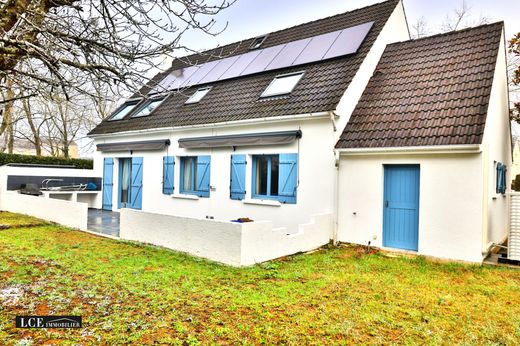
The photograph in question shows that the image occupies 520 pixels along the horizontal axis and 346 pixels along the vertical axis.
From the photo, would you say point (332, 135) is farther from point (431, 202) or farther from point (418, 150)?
point (431, 202)

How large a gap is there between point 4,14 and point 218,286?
4.66 meters

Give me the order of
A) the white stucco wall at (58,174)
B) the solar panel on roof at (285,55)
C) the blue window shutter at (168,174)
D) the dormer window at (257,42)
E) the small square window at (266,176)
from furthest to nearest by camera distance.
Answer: the dormer window at (257,42) < the white stucco wall at (58,174) < the blue window shutter at (168,174) < the solar panel on roof at (285,55) < the small square window at (266,176)

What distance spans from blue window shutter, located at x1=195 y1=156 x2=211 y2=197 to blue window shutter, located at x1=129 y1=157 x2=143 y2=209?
11.1ft

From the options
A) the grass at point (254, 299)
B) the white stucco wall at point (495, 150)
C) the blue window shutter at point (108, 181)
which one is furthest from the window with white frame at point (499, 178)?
the blue window shutter at point (108, 181)

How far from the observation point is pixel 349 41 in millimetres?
11383

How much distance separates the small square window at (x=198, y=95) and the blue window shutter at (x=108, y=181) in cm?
501

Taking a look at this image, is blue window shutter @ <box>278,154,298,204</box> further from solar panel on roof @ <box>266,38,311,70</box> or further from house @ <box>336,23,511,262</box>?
solar panel on roof @ <box>266,38,311,70</box>

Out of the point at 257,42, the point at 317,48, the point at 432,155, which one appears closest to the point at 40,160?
the point at 257,42

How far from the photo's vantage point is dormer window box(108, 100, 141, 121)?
1609cm

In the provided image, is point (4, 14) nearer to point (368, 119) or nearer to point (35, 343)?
point (35, 343)

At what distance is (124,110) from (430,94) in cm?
1353

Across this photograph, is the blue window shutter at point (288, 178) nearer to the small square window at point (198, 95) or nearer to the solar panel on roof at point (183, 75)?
the small square window at point (198, 95)

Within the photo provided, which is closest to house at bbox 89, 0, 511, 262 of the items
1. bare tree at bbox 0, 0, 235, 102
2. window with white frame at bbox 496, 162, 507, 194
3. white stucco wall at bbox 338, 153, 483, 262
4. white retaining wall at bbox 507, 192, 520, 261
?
white stucco wall at bbox 338, 153, 483, 262

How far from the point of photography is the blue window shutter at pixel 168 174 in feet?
42.9
